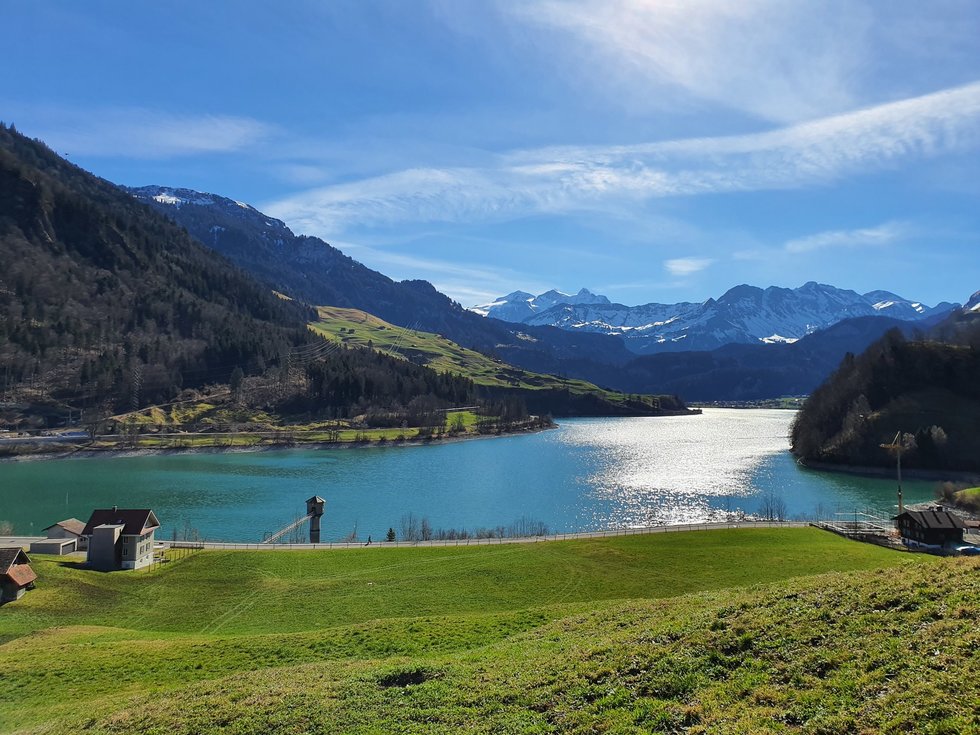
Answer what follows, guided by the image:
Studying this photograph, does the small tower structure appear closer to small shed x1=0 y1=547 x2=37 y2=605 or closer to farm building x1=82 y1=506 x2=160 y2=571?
farm building x1=82 y1=506 x2=160 y2=571

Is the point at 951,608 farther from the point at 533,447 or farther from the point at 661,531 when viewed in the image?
the point at 533,447

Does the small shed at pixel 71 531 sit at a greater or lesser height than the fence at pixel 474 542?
greater

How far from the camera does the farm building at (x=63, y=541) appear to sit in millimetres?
57250

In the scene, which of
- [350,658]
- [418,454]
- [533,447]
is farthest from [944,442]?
[350,658]

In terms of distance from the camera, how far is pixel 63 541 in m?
58.0

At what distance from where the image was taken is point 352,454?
554 feet

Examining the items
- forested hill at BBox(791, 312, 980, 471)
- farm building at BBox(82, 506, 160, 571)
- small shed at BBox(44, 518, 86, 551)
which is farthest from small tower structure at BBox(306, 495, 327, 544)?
forested hill at BBox(791, 312, 980, 471)

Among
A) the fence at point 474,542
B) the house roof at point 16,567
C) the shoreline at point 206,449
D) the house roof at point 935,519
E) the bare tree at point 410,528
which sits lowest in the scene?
the bare tree at point 410,528

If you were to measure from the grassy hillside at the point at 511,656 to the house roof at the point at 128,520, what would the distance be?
8.26 m

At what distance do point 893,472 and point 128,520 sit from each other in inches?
5791

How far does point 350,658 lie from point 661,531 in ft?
153

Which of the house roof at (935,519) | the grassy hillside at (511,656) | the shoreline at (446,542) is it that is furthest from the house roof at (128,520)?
the house roof at (935,519)

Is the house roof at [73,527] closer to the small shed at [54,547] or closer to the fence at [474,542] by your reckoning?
the small shed at [54,547]

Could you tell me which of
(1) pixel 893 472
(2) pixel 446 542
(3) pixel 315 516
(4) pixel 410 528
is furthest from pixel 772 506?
(3) pixel 315 516
